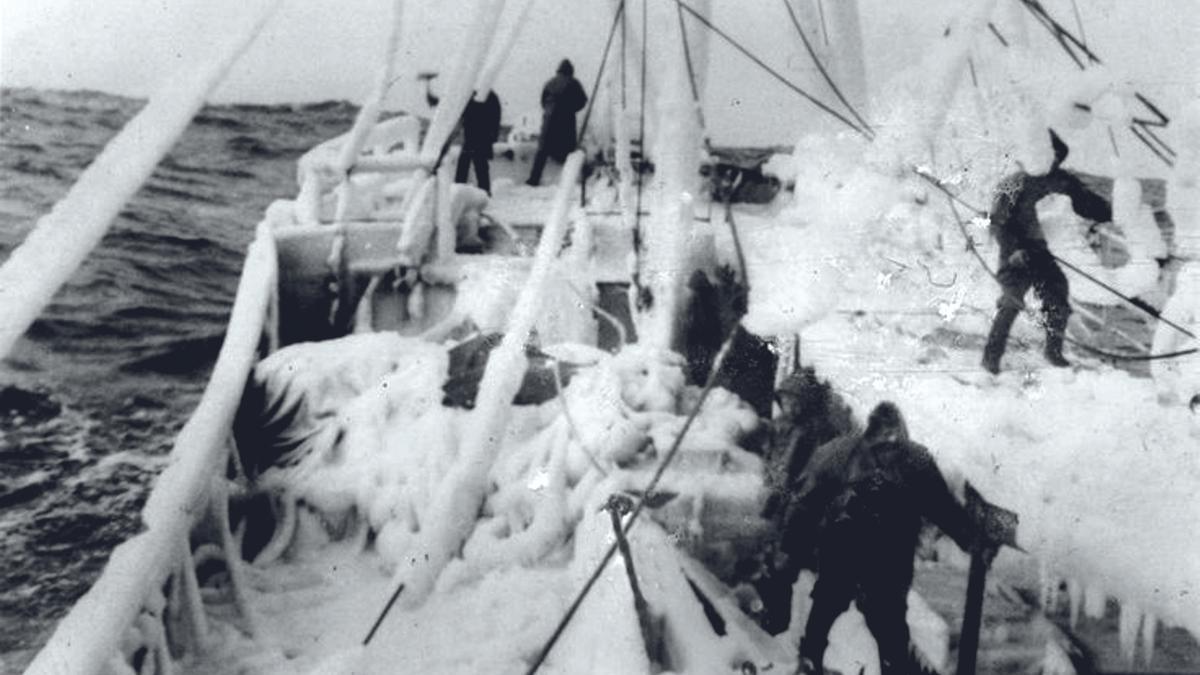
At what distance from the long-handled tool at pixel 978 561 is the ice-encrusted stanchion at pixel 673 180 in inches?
88.4

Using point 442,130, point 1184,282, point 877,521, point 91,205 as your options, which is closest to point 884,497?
point 877,521

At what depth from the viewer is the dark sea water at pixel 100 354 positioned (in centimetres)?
492

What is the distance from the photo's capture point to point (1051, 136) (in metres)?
4.88

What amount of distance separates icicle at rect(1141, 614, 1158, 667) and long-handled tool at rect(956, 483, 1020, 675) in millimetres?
482

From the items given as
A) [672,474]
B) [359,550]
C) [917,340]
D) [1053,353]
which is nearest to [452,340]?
[359,550]

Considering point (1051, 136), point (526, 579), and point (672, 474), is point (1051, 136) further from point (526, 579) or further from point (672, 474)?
point (526, 579)

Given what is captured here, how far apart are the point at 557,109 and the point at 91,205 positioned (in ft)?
24.3

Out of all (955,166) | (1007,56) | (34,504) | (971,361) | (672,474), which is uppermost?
(1007,56)

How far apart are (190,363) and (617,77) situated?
4.03 meters

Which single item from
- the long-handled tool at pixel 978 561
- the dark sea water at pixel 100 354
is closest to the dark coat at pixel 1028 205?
the long-handled tool at pixel 978 561

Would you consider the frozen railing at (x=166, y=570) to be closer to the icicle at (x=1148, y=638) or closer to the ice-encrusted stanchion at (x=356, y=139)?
the ice-encrusted stanchion at (x=356, y=139)

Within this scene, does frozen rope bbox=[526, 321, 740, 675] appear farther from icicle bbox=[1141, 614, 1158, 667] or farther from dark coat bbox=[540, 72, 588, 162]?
dark coat bbox=[540, 72, 588, 162]

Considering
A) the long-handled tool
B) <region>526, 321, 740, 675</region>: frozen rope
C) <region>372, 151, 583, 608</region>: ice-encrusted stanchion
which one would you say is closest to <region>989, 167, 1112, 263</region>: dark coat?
<region>526, 321, 740, 675</region>: frozen rope

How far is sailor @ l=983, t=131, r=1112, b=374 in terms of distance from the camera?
4.97m
